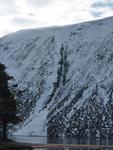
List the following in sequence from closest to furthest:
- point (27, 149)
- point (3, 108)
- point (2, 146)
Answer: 1. point (2, 146)
2. point (27, 149)
3. point (3, 108)

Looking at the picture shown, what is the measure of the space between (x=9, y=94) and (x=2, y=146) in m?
24.2

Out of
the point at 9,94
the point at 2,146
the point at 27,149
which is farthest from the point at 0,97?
the point at 2,146

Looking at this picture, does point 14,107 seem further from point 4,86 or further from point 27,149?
point 27,149

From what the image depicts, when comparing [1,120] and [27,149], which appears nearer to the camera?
[27,149]

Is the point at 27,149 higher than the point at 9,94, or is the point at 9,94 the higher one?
the point at 9,94

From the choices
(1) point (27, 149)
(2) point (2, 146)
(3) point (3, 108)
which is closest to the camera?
(2) point (2, 146)

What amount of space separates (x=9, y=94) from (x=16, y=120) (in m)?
3.95

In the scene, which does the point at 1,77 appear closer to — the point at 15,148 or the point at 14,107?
the point at 14,107

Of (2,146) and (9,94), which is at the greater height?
(9,94)

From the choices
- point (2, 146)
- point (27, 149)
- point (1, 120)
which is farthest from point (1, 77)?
point (2, 146)

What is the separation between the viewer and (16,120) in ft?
241

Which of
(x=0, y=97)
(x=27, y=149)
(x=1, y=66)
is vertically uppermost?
(x=1, y=66)

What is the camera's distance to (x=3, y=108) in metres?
71.2

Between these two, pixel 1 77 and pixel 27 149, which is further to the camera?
pixel 1 77
